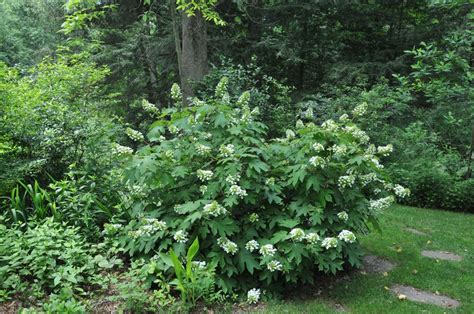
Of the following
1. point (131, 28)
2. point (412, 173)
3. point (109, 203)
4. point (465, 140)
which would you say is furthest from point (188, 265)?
point (131, 28)

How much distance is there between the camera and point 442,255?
5.60 metres

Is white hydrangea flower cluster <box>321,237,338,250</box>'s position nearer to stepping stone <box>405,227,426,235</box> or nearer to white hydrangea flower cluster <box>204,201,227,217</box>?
white hydrangea flower cluster <box>204,201,227,217</box>

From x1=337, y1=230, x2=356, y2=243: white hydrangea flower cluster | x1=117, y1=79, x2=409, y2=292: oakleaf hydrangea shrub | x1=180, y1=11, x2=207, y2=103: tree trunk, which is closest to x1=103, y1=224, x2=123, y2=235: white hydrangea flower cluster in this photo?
x1=117, y1=79, x2=409, y2=292: oakleaf hydrangea shrub

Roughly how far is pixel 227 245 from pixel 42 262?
65.4 inches

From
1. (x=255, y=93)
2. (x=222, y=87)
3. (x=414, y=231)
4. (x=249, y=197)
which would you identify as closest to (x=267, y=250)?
(x=249, y=197)

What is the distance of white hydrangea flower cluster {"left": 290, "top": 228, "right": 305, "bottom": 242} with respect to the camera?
12.6 ft

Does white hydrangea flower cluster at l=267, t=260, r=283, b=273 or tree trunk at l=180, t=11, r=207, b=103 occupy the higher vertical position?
tree trunk at l=180, t=11, r=207, b=103

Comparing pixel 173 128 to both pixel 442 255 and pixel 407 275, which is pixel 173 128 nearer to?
pixel 407 275

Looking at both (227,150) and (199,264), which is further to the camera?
(227,150)

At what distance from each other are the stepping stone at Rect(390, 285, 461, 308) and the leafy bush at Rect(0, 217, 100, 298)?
3.10 m

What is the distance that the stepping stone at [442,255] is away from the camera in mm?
5486

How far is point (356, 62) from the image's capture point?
468 inches

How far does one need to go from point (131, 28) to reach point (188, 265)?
38.4 ft

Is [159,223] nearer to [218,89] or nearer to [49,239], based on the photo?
[49,239]
